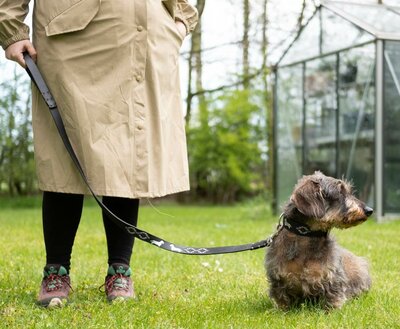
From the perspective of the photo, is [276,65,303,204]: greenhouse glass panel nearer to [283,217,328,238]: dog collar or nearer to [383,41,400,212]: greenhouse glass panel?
[383,41,400,212]: greenhouse glass panel

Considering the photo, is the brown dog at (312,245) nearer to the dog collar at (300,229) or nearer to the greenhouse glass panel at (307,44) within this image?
the dog collar at (300,229)

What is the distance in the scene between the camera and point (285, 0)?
54.5ft

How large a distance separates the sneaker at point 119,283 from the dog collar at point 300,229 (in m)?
0.98

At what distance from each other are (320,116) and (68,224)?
977 centimetres

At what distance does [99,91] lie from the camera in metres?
3.47

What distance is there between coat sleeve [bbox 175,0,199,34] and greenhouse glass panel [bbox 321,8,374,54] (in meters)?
7.77

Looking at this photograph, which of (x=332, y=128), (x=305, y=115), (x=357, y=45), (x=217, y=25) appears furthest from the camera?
(x=217, y=25)

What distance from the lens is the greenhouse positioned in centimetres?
1109

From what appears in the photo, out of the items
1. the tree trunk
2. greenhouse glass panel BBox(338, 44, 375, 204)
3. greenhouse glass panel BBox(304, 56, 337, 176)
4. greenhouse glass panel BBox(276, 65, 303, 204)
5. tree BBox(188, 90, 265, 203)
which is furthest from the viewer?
tree BBox(188, 90, 265, 203)

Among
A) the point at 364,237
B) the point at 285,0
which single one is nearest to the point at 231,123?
the point at 285,0

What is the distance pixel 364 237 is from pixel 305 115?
19.0 ft

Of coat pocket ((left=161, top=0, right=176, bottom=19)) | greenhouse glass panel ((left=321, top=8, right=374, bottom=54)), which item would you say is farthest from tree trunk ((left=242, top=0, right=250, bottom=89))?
coat pocket ((left=161, top=0, right=176, bottom=19))

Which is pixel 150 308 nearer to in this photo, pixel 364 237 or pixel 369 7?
pixel 364 237

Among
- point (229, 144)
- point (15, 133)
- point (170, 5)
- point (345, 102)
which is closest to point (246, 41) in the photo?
point (229, 144)
